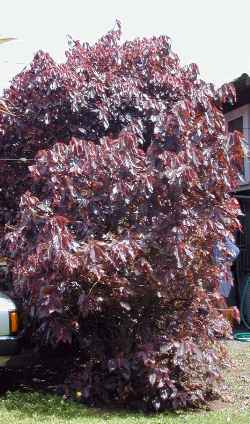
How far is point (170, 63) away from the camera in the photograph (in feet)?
28.9

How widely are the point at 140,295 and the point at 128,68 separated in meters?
3.29

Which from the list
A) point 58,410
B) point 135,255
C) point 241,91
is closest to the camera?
point 135,255

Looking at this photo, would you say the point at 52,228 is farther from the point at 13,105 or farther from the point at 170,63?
the point at 170,63

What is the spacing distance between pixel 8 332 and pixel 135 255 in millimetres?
1651

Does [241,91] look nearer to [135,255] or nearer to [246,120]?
[246,120]

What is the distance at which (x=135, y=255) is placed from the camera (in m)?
6.25

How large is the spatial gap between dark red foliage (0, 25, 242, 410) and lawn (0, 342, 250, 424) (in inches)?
8.2

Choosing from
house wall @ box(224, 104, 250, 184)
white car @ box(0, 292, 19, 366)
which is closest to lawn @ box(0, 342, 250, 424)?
white car @ box(0, 292, 19, 366)

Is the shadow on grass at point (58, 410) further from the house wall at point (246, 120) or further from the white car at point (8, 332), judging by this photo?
the house wall at point (246, 120)

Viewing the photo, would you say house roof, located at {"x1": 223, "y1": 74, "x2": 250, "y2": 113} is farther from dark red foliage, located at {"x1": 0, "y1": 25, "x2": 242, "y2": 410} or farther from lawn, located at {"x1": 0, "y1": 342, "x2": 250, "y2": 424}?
lawn, located at {"x1": 0, "y1": 342, "x2": 250, "y2": 424}

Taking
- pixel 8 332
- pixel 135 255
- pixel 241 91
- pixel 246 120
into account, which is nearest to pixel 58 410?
pixel 8 332

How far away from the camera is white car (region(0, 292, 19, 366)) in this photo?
6.82 metres

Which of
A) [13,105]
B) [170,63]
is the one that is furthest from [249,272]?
[13,105]

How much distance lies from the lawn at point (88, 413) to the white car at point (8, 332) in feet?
1.44
